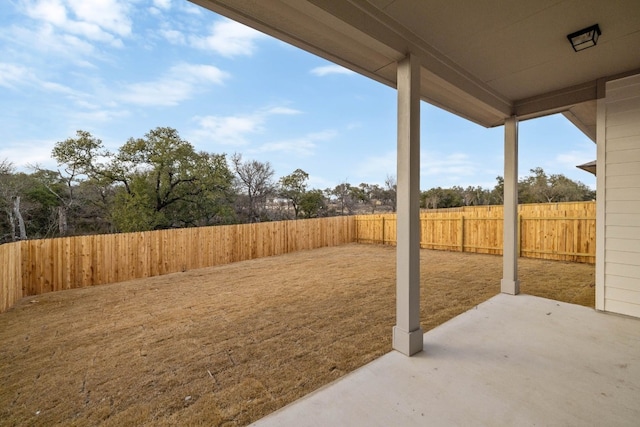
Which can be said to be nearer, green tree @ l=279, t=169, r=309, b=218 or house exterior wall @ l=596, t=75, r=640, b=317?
house exterior wall @ l=596, t=75, r=640, b=317

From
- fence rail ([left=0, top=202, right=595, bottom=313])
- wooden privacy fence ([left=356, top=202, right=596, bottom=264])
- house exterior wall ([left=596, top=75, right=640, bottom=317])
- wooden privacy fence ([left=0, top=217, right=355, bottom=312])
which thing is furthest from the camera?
wooden privacy fence ([left=356, top=202, right=596, bottom=264])

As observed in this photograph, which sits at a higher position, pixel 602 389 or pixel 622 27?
pixel 622 27

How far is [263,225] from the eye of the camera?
879 cm

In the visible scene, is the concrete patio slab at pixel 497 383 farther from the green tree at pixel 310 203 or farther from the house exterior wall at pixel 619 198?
the green tree at pixel 310 203

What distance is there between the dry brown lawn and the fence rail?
515 mm

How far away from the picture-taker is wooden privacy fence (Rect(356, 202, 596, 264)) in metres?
6.22

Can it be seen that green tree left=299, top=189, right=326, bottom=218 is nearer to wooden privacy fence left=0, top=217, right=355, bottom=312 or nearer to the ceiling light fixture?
wooden privacy fence left=0, top=217, right=355, bottom=312

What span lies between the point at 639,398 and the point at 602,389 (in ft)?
0.53

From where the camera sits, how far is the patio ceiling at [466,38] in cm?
172

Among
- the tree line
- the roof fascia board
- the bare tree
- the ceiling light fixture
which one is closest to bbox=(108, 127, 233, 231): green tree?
the tree line

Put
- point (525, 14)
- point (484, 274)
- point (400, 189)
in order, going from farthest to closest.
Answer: point (484, 274) < point (400, 189) < point (525, 14)

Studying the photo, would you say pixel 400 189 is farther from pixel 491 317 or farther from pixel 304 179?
pixel 304 179

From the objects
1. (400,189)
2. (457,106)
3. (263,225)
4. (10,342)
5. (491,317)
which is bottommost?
(10,342)

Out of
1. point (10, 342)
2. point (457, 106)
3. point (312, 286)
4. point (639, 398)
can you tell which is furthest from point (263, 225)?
point (639, 398)
